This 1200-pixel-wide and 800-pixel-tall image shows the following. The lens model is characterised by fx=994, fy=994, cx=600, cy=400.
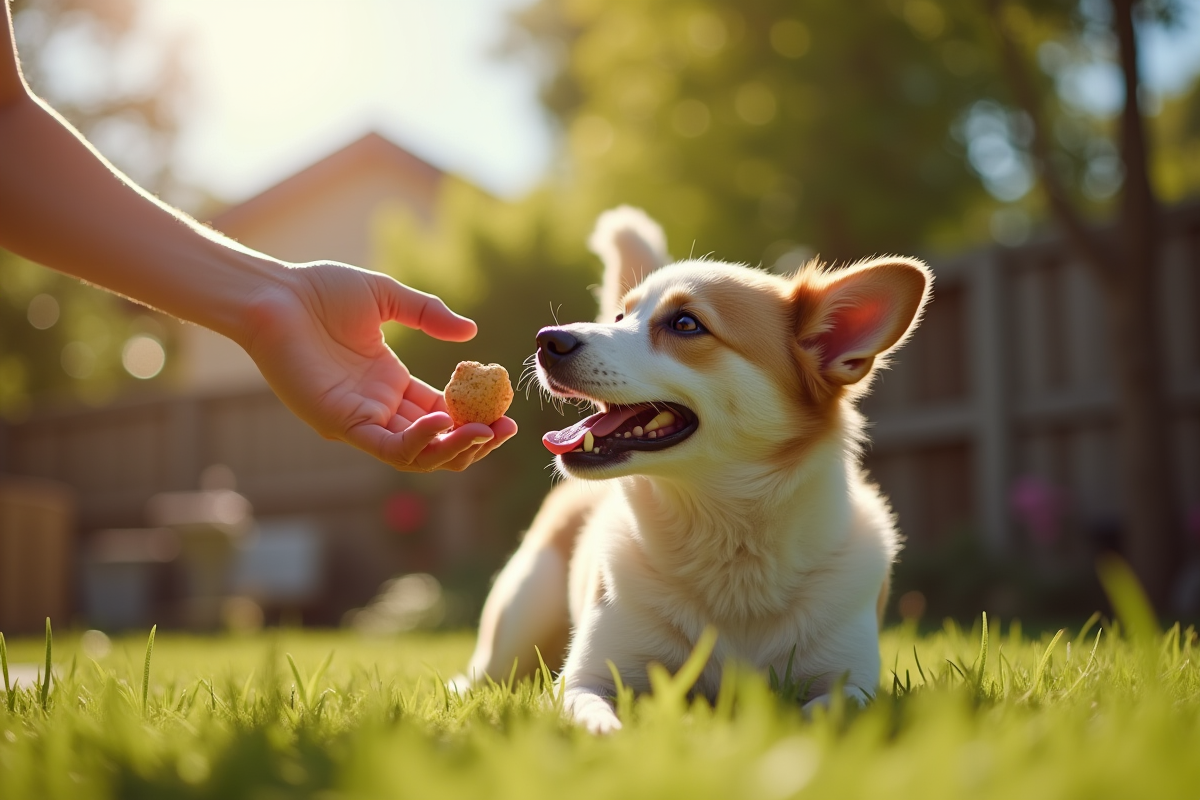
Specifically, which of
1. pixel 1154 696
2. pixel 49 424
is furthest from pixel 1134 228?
pixel 49 424

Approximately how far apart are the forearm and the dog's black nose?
693 mm

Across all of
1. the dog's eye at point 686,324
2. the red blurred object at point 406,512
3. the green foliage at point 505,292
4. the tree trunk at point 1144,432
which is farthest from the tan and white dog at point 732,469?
the red blurred object at point 406,512

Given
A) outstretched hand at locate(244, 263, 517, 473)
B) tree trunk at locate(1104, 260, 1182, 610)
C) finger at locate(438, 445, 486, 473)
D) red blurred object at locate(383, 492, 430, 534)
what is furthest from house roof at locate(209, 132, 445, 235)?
finger at locate(438, 445, 486, 473)

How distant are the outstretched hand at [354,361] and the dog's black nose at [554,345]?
19cm

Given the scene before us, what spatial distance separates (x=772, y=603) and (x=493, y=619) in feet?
3.51

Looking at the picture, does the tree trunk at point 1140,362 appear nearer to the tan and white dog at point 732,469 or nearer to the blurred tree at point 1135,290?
the blurred tree at point 1135,290

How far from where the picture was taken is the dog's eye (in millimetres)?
2754

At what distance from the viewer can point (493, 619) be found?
10.4 feet

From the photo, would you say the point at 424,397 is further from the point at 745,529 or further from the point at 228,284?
the point at 745,529

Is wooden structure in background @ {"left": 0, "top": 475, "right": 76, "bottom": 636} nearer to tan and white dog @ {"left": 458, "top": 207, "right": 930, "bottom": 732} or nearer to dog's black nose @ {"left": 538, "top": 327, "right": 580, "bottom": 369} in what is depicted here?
tan and white dog @ {"left": 458, "top": 207, "right": 930, "bottom": 732}

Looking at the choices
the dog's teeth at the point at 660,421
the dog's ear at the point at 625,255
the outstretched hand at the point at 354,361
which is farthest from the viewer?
the dog's ear at the point at 625,255

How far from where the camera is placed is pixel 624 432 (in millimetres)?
2688

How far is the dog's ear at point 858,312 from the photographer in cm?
256

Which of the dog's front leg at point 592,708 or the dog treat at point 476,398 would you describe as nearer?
the dog's front leg at point 592,708
